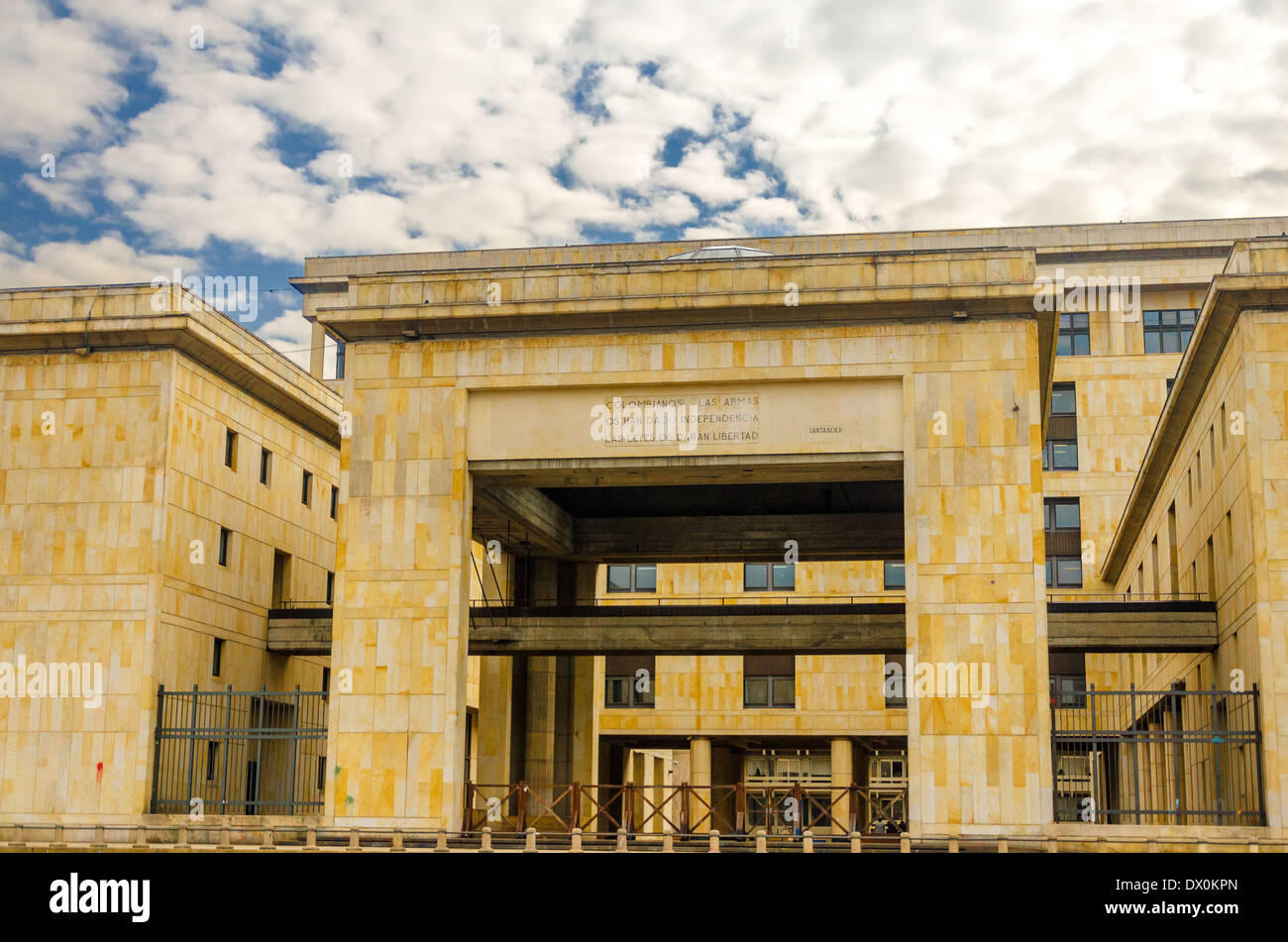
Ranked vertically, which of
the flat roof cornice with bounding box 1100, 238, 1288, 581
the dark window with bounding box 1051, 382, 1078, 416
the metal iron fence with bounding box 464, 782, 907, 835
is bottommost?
the metal iron fence with bounding box 464, 782, 907, 835

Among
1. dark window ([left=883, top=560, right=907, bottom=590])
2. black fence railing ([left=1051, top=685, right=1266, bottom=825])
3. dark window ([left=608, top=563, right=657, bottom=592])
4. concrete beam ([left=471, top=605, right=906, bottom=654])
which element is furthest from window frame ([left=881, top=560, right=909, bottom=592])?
concrete beam ([left=471, top=605, right=906, bottom=654])

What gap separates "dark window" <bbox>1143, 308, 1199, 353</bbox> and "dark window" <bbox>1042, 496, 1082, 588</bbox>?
8600 millimetres

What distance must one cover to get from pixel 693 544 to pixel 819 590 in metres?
21.7

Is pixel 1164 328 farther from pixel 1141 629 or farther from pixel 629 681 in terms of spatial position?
pixel 1141 629

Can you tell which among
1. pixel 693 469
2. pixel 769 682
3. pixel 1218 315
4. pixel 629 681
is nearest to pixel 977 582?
pixel 693 469

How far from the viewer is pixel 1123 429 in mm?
70375

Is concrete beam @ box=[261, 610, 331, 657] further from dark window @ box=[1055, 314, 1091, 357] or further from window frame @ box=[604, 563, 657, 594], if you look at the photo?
dark window @ box=[1055, 314, 1091, 357]

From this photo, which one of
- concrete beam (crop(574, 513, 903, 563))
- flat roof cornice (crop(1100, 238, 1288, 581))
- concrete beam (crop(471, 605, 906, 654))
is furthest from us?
concrete beam (crop(574, 513, 903, 563))

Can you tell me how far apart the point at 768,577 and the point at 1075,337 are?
19.2 metres

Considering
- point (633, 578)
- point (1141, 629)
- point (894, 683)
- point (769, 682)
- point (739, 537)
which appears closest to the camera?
point (1141, 629)

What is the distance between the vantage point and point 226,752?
40.9m

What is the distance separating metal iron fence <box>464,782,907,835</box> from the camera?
3862 centimetres
